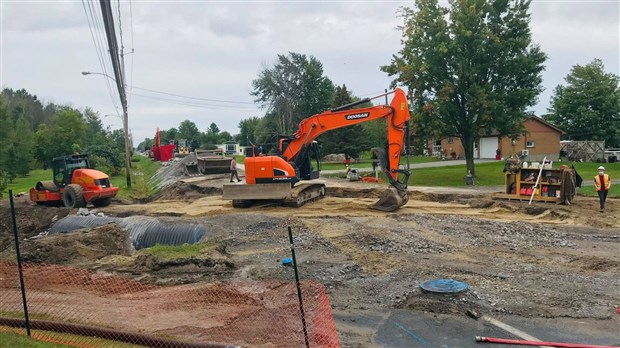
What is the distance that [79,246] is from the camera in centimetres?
1372

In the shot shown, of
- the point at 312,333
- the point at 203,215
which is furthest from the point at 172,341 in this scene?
the point at 203,215

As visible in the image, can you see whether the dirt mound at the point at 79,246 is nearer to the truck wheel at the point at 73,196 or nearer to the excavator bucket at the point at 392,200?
the truck wheel at the point at 73,196

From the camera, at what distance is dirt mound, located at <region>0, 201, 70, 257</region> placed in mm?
17953

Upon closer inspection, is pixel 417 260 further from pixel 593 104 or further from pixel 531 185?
pixel 593 104

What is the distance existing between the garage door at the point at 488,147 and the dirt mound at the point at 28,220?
45.3 m

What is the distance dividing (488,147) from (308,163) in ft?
131

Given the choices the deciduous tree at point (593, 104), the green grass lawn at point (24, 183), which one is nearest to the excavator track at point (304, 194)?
the green grass lawn at point (24, 183)

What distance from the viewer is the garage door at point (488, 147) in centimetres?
5409

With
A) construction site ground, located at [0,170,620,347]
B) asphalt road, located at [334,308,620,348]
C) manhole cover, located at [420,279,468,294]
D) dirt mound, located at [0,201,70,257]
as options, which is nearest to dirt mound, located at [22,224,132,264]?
construction site ground, located at [0,170,620,347]

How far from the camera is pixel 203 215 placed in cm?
1834

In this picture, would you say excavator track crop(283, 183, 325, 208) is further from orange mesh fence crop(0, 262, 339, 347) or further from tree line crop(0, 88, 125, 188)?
tree line crop(0, 88, 125, 188)

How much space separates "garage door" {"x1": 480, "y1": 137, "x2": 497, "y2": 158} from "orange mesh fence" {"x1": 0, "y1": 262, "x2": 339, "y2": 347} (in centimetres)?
4893

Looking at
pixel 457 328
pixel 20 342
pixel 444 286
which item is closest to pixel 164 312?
pixel 20 342

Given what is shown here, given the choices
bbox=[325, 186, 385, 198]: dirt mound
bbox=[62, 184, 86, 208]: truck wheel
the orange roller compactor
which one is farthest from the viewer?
bbox=[325, 186, 385, 198]: dirt mound
